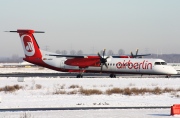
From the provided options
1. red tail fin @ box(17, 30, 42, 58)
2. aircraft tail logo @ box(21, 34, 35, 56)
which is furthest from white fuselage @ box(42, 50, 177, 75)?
aircraft tail logo @ box(21, 34, 35, 56)

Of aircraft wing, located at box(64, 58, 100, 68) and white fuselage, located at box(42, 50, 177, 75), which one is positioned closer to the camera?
white fuselage, located at box(42, 50, 177, 75)

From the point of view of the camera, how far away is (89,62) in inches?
2200

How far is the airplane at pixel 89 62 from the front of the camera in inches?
2136

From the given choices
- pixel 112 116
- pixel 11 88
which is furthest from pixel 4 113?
pixel 11 88

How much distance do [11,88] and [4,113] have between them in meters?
16.6

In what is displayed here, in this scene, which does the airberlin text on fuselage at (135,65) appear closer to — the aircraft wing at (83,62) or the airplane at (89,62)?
the airplane at (89,62)

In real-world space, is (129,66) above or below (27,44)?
below

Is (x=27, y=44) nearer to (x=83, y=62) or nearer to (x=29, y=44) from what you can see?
(x=29, y=44)

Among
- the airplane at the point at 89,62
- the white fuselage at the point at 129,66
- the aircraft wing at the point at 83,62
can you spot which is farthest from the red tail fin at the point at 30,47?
the aircraft wing at the point at 83,62

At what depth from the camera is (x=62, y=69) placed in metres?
56.2

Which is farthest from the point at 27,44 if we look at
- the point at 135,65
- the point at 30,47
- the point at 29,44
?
the point at 135,65

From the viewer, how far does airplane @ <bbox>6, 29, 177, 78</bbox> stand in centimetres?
5425

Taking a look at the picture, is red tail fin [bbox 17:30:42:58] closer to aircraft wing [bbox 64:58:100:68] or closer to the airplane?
the airplane

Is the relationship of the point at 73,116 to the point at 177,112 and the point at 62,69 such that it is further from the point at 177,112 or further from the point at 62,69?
the point at 62,69
